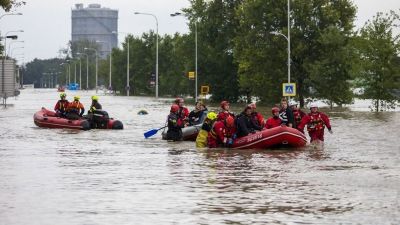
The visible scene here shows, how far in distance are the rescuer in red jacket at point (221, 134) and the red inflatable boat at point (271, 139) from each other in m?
0.23

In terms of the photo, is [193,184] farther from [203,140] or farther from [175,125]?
[175,125]

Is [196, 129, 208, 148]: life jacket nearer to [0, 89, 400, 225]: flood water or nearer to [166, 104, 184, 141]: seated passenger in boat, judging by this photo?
[0, 89, 400, 225]: flood water

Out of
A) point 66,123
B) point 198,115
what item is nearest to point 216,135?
point 198,115

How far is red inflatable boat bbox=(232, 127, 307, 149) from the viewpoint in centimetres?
2600

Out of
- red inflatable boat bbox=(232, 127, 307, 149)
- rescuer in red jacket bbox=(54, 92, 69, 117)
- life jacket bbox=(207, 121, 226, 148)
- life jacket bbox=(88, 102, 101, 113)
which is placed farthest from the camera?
rescuer in red jacket bbox=(54, 92, 69, 117)

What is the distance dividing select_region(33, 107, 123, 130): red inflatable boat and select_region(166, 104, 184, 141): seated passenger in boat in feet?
25.2

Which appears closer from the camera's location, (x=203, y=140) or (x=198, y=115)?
(x=203, y=140)

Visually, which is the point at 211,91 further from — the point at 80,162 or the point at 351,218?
the point at 351,218

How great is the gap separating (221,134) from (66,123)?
13.4m

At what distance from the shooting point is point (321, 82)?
69312mm

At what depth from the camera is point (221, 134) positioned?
26578 mm

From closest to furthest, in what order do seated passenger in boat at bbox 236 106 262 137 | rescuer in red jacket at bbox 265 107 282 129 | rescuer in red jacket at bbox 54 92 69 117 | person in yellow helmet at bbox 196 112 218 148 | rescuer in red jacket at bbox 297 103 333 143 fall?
seated passenger in boat at bbox 236 106 262 137
rescuer in red jacket at bbox 265 107 282 129
person in yellow helmet at bbox 196 112 218 148
rescuer in red jacket at bbox 297 103 333 143
rescuer in red jacket at bbox 54 92 69 117

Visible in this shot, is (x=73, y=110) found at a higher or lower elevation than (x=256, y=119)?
lower

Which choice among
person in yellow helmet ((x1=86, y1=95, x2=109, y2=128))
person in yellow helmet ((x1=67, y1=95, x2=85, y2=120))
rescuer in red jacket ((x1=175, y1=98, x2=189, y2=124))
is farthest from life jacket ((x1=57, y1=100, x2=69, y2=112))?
rescuer in red jacket ((x1=175, y1=98, x2=189, y2=124))
